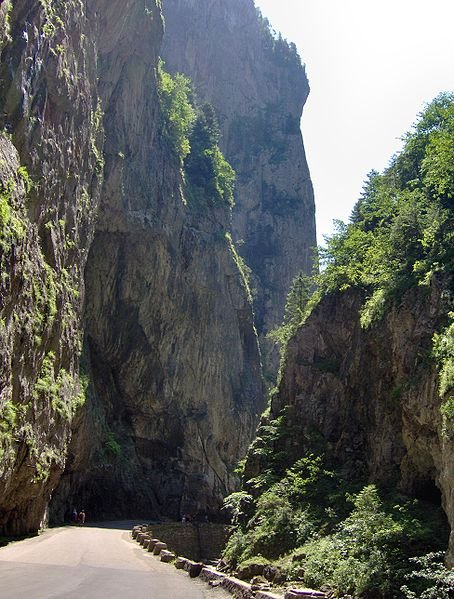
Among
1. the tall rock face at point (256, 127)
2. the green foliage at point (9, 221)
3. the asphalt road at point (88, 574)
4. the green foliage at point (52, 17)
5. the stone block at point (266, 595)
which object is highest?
the tall rock face at point (256, 127)

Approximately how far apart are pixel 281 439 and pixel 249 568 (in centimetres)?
965

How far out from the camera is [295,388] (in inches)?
1096

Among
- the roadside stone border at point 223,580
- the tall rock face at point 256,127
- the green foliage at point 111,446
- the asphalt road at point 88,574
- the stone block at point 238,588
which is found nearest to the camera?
the roadside stone border at point 223,580

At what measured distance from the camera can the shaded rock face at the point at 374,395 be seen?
54.6ft

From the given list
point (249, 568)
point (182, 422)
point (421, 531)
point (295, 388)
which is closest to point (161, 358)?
point (182, 422)

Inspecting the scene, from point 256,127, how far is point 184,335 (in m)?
45.0

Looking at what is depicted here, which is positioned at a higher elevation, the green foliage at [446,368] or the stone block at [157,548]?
the green foliage at [446,368]

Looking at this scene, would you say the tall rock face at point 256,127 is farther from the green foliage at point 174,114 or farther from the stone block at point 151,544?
the stone block at point 151,544

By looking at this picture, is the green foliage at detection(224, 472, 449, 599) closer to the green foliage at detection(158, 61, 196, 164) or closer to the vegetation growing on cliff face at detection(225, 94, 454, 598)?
the vegetation growing on cliff face at detection(225, 94, 454, 598)

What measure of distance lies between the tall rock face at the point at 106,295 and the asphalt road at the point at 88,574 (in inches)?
137

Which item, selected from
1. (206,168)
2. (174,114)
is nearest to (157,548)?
(174,114)

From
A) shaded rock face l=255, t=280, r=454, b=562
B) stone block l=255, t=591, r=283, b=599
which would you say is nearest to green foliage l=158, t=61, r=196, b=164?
shaded rock face l=255, t=280, r=454, b=562

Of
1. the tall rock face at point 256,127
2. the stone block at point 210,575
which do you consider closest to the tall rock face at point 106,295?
the stone block at point 210,575

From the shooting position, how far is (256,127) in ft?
277
